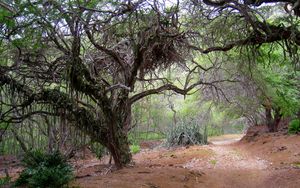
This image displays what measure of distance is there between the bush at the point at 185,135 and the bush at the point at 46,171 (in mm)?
10639

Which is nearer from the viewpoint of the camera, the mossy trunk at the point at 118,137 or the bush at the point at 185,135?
the mossy trunk at the point at 118,137

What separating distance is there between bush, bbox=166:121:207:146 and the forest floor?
3.22 m

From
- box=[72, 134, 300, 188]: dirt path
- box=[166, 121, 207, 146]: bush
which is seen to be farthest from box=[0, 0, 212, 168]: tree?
box=[166, 121, 207, 146]: bush

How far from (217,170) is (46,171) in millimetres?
5308

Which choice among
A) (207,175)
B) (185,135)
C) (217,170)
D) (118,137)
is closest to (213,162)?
(217,170)

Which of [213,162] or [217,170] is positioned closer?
[217,170]

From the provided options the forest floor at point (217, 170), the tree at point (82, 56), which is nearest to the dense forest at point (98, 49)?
the tree at point (82, 56)

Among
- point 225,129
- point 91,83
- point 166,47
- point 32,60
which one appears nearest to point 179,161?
point 166,47

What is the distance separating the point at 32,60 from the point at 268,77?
9292 mm

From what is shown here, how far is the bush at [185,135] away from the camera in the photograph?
667 inches

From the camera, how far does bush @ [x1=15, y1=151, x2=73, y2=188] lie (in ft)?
19.6

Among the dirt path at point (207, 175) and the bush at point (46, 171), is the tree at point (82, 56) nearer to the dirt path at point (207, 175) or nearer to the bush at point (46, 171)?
the bush at point (46, 171)

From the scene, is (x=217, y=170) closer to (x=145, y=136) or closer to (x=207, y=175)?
(x=207, y=175)

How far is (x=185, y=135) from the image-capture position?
55.8 feet
